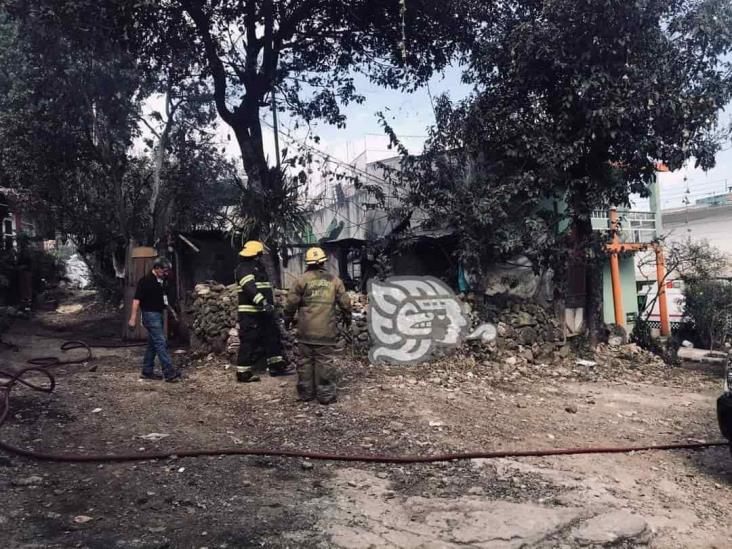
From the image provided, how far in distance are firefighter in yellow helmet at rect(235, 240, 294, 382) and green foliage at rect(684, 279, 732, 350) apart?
9.27 metres

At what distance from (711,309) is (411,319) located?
23.8 feet

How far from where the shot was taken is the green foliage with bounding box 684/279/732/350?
1184 cm

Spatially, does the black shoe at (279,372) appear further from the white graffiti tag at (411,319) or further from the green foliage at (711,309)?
the green foliage at (711,309)

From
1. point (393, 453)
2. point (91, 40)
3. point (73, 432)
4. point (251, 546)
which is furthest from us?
point (91, 40)

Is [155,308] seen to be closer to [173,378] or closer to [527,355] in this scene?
[173,378]

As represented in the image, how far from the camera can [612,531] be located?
3508 mm

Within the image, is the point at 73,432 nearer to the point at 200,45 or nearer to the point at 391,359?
the point at 391,359

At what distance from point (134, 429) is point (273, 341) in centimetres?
254

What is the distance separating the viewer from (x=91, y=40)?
29.7ft

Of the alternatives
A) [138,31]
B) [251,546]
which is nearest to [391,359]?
[251,546]

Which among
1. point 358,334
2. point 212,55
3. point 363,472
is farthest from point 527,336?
point 212,55

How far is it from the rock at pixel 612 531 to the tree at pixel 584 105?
18.9 ft

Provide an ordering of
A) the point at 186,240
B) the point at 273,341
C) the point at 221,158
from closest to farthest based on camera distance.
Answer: the point at 273,341, the point at 186,240, the point at 221,158

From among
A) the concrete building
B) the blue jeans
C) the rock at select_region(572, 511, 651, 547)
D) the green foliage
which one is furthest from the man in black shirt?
the concrete building
